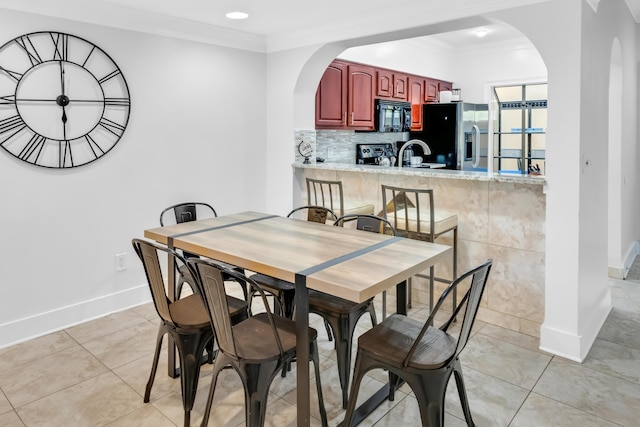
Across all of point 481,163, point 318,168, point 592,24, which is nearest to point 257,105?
point 318,168

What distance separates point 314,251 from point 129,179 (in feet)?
6.75

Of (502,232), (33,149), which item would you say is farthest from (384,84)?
(33,149)

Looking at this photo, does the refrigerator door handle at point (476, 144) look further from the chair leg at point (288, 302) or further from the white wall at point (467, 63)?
the chair leg at point (288, 302)

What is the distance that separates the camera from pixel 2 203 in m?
2.91

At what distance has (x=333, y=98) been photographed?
4.82 m

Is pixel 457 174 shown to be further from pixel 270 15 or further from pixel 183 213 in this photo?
pixel 183 213

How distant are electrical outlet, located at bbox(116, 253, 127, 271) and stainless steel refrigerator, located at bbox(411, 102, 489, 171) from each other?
430 cm

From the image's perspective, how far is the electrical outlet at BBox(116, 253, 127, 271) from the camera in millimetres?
3548

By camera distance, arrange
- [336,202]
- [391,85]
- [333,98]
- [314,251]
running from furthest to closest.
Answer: [391,85]
[333,98]
[336,202]
[314,251]

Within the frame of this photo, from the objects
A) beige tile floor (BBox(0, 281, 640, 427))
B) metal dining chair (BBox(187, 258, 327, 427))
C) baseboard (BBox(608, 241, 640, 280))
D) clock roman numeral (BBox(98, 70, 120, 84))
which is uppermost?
clock roman numeral (BBox(98, 70, 120, 84))

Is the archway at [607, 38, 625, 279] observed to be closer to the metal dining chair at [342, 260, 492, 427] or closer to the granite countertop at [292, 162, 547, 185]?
the granite countertop at [292, 162, 547, 185]

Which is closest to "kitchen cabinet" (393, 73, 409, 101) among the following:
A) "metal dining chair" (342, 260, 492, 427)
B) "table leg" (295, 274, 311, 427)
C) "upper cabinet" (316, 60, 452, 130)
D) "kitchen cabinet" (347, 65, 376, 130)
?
"upper cabinet" (316, 60, 452, 130)

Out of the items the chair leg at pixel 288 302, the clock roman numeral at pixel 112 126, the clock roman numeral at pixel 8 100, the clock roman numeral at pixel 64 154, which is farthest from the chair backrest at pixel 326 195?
the clock roman numeral at pixel 8 100

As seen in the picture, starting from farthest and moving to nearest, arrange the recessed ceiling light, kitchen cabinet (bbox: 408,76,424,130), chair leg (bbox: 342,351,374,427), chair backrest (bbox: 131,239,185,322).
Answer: kitchen cabinet (bbox: 408,76,424,130) → the recessed ceiling light → chair backrest (bbox: 131,239,185,322) → chair leg (bbox: 342,351,374,427)
